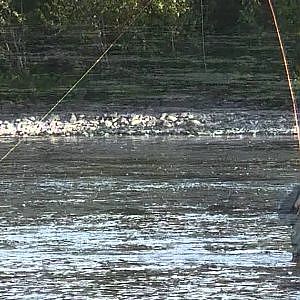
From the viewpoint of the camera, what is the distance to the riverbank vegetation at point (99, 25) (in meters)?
36.3

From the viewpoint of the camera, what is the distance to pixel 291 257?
9.92 metres

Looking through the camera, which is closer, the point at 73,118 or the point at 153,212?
the point at 153,212

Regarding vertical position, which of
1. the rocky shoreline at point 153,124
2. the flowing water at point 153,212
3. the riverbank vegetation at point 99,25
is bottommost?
the rocky shoreline at point 153,124

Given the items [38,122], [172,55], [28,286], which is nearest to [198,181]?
[28,286]

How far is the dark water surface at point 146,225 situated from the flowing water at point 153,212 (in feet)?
0.05

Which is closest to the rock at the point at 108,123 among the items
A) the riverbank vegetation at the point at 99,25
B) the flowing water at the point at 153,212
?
the flowing water at the point at 153,212

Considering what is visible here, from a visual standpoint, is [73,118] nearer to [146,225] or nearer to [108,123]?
[108,123]

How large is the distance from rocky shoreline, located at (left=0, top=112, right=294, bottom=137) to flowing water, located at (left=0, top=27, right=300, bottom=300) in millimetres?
137

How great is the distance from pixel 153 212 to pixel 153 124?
1259 centimetres

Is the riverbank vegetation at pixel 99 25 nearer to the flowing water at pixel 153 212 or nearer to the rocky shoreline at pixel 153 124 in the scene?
the flowing water at pixel 153 212

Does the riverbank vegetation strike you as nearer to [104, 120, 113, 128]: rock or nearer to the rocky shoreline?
the rocky shoreline

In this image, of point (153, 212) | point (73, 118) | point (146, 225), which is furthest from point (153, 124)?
point (146, 225)

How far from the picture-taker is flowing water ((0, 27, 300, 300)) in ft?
30.0

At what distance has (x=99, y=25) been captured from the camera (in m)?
36.6
